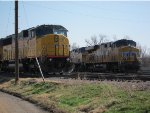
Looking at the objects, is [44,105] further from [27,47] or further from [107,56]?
[107,56]

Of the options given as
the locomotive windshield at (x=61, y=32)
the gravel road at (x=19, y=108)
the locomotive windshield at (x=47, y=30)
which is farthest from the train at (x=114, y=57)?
the gravel road at (x=19, y=108)

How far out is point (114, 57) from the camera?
37.5 meters

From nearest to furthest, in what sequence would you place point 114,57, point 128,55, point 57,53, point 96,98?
point 96,98, point 57,53, point 128,55, point 114,57

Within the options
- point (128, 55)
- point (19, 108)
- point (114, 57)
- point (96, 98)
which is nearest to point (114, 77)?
point (19, 108)

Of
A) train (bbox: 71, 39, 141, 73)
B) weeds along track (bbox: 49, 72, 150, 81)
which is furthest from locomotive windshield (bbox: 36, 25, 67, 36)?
train (bbox: 71, 39, 141, 73)

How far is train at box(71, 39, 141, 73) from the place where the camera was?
118 ft

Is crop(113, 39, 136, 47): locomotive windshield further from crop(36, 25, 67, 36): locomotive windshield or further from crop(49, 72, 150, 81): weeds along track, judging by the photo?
crop(49, 72, 150, 81): weeds along track

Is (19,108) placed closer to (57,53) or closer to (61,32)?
(57,53)

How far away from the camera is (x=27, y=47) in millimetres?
31016

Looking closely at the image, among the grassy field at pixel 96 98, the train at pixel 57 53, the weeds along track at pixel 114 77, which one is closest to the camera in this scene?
the grassy field at pixel 96 98

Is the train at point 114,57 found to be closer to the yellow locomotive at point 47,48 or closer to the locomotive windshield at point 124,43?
the locomotive windshield at point 124,43

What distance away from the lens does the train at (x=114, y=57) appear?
35969 millimetres

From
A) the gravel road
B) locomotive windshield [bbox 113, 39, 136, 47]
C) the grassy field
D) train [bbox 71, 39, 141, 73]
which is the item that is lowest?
the gravel road

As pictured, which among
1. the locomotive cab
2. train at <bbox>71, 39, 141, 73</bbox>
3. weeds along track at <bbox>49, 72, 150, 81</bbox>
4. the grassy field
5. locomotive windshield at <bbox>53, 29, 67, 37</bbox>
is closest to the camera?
the grassy field
